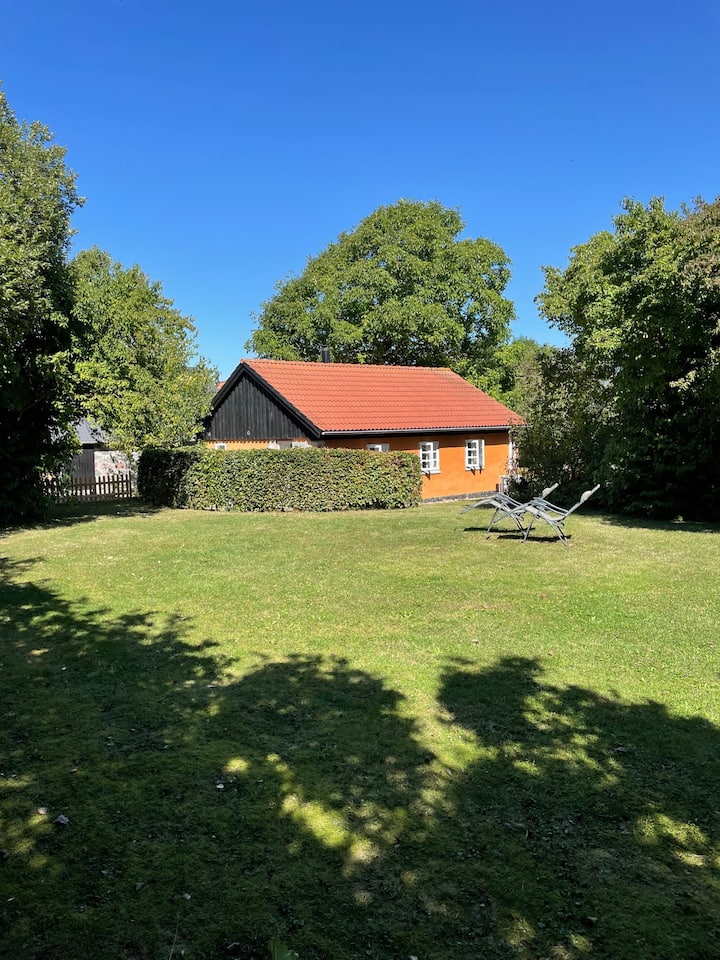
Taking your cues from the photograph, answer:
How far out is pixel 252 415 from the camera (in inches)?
1051

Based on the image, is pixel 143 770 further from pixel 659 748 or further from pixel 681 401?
pixel 681 401

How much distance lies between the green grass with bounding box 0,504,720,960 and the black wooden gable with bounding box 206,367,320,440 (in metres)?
16.2

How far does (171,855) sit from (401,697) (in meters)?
2.42

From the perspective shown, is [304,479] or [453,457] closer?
[304,479]

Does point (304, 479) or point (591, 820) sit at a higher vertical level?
point (304, 479)

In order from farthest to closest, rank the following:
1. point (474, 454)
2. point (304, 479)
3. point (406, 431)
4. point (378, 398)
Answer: point (474, 454) → point (378, 398) → point (406, 431) → point (304, 479)

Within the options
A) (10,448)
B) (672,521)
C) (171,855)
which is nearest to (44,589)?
(171,855)

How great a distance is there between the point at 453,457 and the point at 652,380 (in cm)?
1417

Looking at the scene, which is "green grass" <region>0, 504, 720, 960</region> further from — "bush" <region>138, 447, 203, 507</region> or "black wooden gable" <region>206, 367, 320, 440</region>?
"black wooden gable" <region>206, 367, 320, 440</region>

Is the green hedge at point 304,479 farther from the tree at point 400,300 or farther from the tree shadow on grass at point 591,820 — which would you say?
the tree at point 400,300

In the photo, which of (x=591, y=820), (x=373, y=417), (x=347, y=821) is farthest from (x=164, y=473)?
(x=591, y=820)

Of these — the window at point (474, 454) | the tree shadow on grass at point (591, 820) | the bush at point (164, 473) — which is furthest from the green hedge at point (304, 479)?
the tree shadow on grass at point (591, 820)

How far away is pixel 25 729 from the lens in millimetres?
4812

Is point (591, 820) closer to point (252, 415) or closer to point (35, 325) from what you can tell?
point (35, 325)
